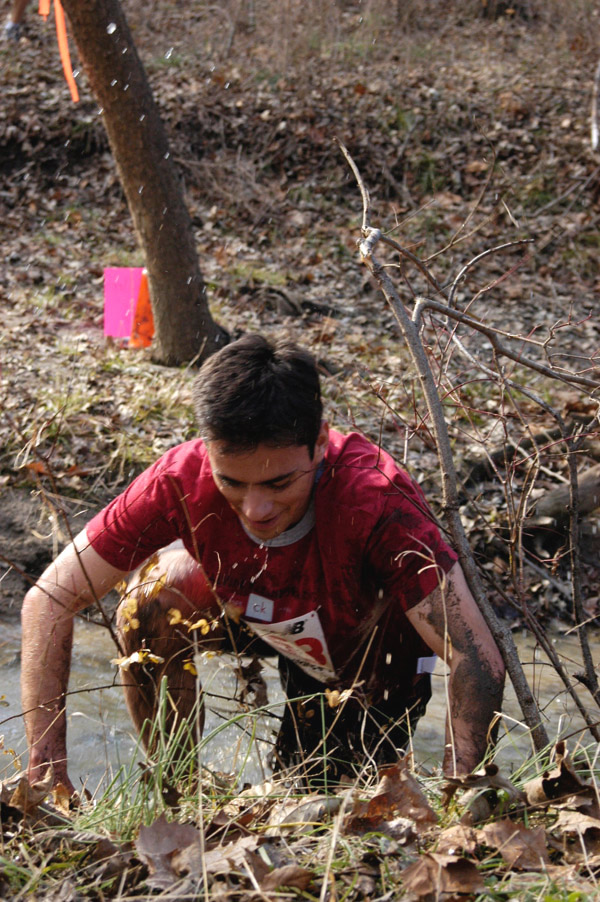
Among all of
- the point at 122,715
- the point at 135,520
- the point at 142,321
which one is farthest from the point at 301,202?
the point at 135,520

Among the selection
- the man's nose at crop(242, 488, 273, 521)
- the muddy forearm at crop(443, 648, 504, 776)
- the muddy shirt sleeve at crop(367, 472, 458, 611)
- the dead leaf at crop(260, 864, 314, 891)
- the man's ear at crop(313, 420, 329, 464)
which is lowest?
the muddy forearm at crop(443, 648, 504, 776)

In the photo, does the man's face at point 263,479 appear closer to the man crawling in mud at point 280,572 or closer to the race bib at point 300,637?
the man crawling in mud at point 280,572

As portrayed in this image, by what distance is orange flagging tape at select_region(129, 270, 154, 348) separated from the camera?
667 cm

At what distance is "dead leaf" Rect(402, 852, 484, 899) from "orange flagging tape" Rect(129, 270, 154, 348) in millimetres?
5600

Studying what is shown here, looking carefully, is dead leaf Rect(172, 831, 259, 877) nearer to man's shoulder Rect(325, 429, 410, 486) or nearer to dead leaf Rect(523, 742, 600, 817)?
dead leaf Rect(523, 742, 600, 817)

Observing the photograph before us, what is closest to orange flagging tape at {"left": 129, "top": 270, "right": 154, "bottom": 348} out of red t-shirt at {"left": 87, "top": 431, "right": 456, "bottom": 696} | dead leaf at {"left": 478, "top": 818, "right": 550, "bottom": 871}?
red t-shirt at {"left": 87, "top": 431, "right": 456, "bottom": 696}

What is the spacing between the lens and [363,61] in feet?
42.1

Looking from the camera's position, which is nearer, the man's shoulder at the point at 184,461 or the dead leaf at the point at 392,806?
the dead leaf at the point at 392,806

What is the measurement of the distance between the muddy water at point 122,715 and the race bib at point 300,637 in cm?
40

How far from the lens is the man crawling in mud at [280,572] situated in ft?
7.75

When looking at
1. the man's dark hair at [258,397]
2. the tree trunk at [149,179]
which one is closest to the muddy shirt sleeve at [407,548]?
the man's dark hair at [258,397]

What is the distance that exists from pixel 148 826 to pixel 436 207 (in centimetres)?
945

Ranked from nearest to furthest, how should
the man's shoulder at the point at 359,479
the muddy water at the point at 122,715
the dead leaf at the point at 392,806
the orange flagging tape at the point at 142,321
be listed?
the dead leaf at the point at 392,806 → the man's shoulder at the point at 359,479 → the muddy water at the point at 122,715 → the orange flagging tape at the point at 142,321

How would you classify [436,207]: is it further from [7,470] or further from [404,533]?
[404,533]
